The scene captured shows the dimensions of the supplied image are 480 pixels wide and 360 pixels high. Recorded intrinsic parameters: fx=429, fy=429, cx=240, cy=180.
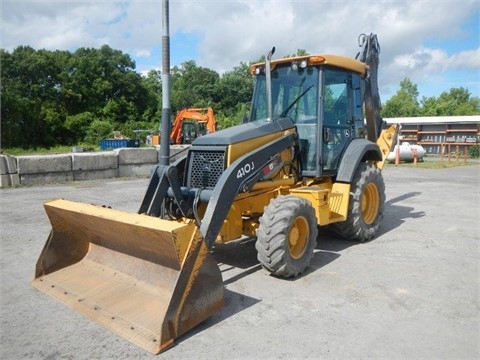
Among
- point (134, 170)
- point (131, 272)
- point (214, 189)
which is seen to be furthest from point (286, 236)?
point (134, 170)

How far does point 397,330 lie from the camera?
3717 mm

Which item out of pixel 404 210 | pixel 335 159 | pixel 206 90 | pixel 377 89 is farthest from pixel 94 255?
pixel 206 90

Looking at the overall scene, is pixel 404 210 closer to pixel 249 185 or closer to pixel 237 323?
pixel 249 185

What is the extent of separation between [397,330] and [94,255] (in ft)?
10.6

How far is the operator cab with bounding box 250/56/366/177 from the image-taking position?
19.6 ft

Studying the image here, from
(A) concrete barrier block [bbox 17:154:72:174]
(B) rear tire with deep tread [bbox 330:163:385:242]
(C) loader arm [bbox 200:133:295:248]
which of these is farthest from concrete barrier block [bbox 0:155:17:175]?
(B) rear tire with deep tread [bbox 330:163:385:242]

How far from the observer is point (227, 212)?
15.1 feet

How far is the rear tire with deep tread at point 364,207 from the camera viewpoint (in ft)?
20.6

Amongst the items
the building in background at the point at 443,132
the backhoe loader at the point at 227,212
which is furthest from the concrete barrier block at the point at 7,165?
the building in background at the point at 443,132

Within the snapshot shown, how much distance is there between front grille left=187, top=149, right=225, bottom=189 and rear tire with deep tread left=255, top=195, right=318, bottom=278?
30.3 inches

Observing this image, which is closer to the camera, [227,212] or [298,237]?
[227,212]

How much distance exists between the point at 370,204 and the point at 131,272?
412 centimetres

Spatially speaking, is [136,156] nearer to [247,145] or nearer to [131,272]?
[247,145]

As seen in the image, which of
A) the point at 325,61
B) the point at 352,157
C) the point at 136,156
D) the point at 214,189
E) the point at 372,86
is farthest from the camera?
the point at 136,156
